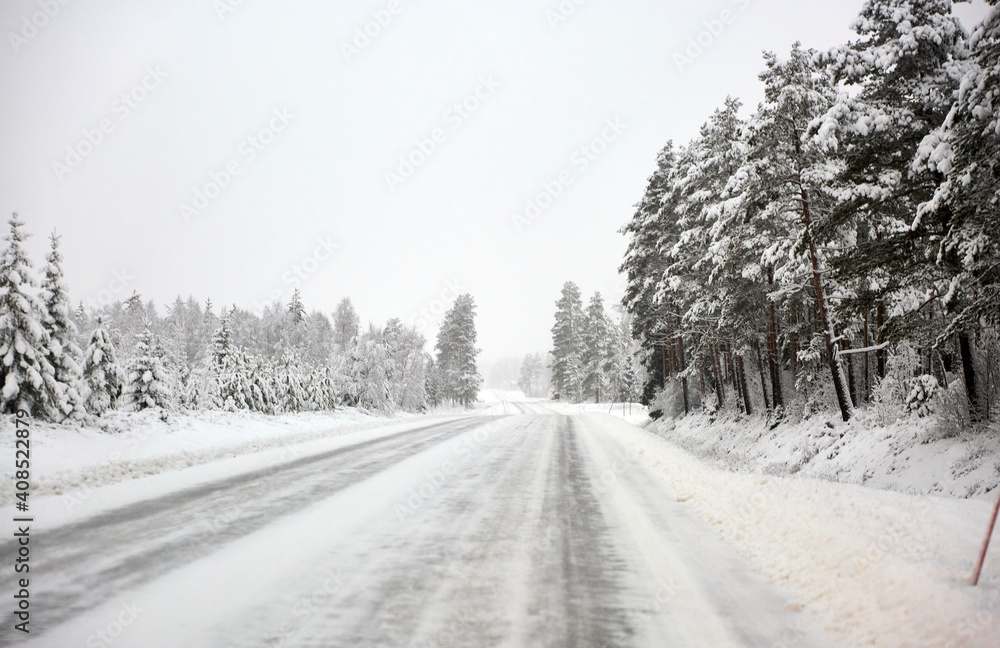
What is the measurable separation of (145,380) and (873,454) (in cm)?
1995

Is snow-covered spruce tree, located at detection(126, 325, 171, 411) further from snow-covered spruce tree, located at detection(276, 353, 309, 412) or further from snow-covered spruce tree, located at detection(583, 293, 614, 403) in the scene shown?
snow-covered spruce tree, located at detection(583, 293, 614, 403)

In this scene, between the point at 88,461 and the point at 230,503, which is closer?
the point at 230,503

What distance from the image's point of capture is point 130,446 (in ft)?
36.5

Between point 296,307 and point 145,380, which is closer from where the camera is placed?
point 145,380

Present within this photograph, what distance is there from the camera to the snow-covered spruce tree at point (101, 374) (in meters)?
13.1

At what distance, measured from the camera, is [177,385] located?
82.6 ft

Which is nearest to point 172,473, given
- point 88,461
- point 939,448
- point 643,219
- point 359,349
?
point 88,461

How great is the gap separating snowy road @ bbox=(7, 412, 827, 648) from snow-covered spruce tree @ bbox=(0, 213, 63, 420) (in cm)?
683

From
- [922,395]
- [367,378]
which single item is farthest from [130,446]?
[367,378]

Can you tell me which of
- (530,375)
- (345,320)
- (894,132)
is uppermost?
(345,320)

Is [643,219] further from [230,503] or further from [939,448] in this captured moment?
[230,503]

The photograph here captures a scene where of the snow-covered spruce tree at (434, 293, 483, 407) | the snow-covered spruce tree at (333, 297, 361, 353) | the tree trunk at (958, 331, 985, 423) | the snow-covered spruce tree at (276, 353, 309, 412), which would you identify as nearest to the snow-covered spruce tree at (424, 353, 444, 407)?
the snow-covered spruce tree at (434, 293, 483, 407)

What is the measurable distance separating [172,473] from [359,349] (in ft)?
95.3

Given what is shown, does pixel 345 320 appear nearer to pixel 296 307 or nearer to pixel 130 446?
pixel 296 307
